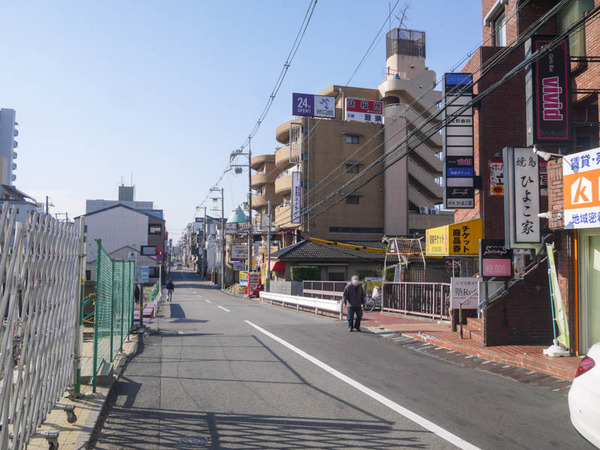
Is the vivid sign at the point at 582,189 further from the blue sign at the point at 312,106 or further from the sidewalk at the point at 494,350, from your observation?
the blue sign at the point at 312,106

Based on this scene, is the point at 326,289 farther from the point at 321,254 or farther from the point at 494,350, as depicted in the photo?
the point at 494,350

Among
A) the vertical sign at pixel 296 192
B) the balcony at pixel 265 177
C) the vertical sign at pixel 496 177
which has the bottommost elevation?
the vertical sign at pixel 496 177

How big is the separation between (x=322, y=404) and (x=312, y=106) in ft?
143

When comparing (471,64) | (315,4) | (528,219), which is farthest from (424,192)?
(528,219)

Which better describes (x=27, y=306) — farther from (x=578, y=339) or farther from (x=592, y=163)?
(x=578, y=339)

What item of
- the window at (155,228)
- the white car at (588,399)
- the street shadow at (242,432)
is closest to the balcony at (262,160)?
the window at (155,228)

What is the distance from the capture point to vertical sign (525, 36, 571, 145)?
1151 cm

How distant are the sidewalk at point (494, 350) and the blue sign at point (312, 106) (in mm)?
→ 33186

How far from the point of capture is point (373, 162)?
50.6m

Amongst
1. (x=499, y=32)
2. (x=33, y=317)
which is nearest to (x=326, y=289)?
(x=499, y=32)

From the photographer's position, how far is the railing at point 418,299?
18.3 metres

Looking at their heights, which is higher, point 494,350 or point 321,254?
point 321,254

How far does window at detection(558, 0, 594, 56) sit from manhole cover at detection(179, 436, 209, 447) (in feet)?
46.9

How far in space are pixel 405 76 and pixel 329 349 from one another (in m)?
46.5
